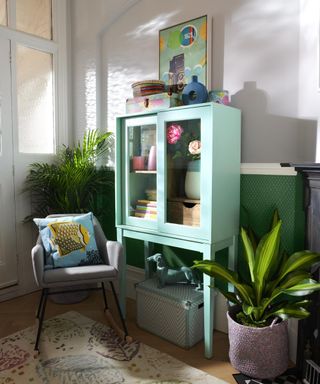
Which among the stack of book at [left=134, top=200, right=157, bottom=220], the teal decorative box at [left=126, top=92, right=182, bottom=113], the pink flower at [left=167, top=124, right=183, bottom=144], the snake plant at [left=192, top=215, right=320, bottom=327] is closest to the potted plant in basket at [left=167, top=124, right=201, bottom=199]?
the pink flower at [left=167, top=124, right=183, bottom=144]

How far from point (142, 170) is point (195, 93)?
0.66m

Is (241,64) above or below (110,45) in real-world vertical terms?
below

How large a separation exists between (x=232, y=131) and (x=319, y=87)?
21.7 inches

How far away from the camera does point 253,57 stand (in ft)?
7.37

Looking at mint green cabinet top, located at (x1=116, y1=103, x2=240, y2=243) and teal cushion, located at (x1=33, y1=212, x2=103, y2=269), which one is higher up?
mint green cabinet top, located at (x1=116, y1=103, x2=240, y2=243)

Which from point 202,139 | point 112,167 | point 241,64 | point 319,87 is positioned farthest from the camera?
point 112,167

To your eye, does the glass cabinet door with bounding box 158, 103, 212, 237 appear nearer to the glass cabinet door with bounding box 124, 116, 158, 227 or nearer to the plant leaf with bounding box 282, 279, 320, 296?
the glass cabinet door with bounding box 124, 116, 158, 227

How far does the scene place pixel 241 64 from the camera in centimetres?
230

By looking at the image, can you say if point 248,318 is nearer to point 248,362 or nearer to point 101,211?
point 248,362

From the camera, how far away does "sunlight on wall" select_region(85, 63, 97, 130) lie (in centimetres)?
317

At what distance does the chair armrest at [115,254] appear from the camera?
2371 millimetres

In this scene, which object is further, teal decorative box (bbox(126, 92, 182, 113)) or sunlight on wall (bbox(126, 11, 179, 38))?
sunlight on wall (bbox(126, 11, 179, 38))

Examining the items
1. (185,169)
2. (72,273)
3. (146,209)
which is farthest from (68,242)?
(185,169)

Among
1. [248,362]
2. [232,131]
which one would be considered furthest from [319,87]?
[248,362]
